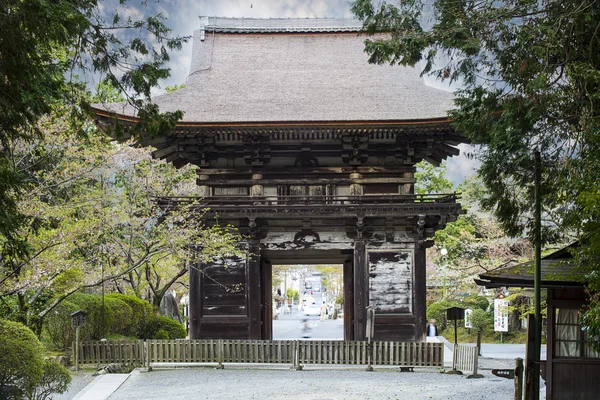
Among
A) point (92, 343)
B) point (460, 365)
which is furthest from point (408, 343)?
point (92, 343)

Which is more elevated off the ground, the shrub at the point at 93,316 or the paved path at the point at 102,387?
the shrub at the point at 93,316

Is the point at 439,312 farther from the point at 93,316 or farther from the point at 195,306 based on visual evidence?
the point at 93,316

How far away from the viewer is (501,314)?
3041 cm

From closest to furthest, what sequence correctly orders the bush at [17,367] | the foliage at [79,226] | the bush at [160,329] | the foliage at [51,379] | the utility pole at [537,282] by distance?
1. the utility pole at [537,282]
2. the bush at [17,367]
3. the foliage at [51,379]
4. the foliage at [79,226]
5. the bush at [160,329]

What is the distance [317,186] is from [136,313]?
859 cm

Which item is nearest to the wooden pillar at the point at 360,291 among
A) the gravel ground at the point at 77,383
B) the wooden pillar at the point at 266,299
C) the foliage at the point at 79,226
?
the wooden pillar at the point at 266,299

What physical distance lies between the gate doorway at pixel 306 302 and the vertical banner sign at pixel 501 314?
11.9m

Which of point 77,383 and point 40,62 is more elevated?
point 40,62

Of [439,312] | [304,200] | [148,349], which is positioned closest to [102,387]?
[148,349]

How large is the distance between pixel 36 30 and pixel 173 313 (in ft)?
100

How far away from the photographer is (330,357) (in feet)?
60.4

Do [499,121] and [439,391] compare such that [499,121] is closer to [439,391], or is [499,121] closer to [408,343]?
[439,391]

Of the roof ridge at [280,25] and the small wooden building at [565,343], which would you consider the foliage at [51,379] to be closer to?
the small wooden building at [565,343]

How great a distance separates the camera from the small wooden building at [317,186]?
18297 millimetres
